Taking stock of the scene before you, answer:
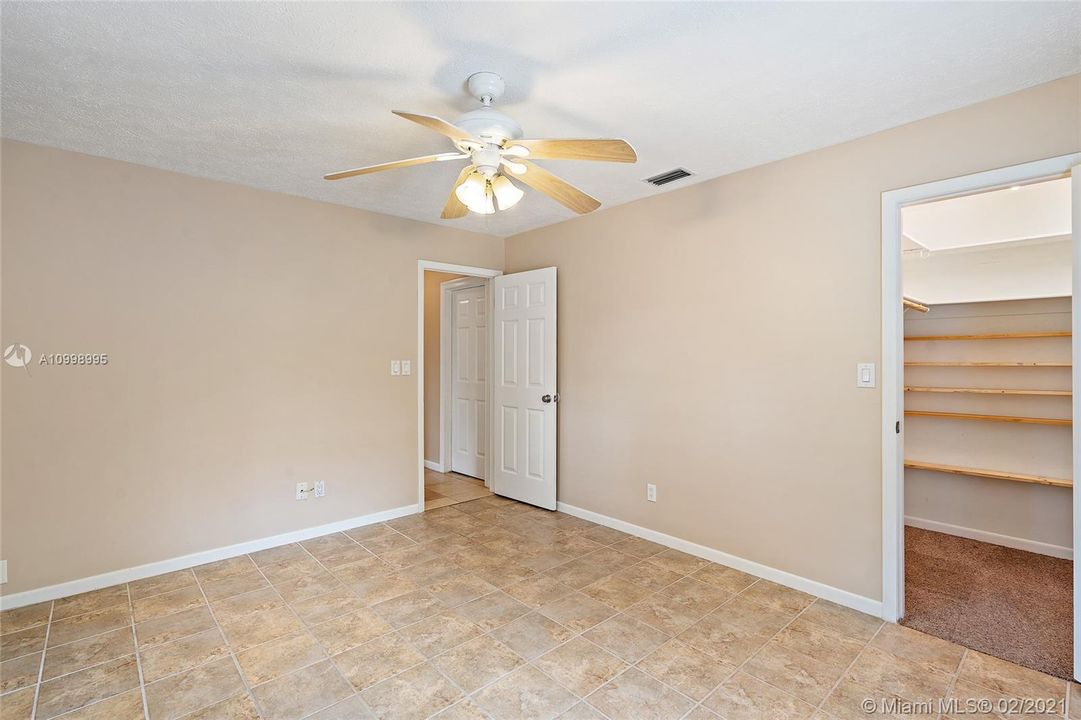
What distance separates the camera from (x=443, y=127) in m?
1.76

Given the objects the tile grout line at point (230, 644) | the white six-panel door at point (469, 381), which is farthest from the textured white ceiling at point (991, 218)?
the tile grout line at point (230, 644)

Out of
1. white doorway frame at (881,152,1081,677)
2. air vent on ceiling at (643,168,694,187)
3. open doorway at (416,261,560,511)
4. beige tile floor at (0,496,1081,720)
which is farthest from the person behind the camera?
open doorway at (416,261,560,511)

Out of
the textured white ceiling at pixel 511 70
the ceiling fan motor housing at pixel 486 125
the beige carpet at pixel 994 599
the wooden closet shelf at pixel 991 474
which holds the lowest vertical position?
the beige carpet at pixel 994 599

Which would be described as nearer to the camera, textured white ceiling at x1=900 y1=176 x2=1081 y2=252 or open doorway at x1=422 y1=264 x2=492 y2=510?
textured white ceiling at x1=900 y1=176 x2=1081 y2=252

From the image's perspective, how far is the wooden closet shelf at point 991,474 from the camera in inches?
128

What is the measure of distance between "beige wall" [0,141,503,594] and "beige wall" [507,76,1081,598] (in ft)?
5.46

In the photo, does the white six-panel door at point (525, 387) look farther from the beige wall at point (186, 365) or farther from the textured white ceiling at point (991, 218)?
the textured white ceiling at point (991, 218)

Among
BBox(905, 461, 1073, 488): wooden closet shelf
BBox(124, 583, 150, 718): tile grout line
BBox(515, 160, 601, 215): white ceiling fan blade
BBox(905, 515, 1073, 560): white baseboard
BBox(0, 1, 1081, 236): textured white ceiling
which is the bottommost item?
BBox(124, 583, 150, 718): tile grout line

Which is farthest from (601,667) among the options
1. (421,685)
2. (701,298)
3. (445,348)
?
(445,348)

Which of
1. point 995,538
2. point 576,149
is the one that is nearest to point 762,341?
point 576,149

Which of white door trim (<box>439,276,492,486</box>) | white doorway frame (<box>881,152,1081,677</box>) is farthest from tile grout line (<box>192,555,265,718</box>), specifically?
white doorway frame (<box>881,152,1081,677</box>)

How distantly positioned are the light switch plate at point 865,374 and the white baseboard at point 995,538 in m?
2.03

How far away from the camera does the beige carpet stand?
2289 mm

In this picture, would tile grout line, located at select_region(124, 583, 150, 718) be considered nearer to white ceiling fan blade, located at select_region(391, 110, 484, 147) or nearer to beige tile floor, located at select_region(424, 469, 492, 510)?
beige tile floor, located at select_region(424, 469, 492, 510)
